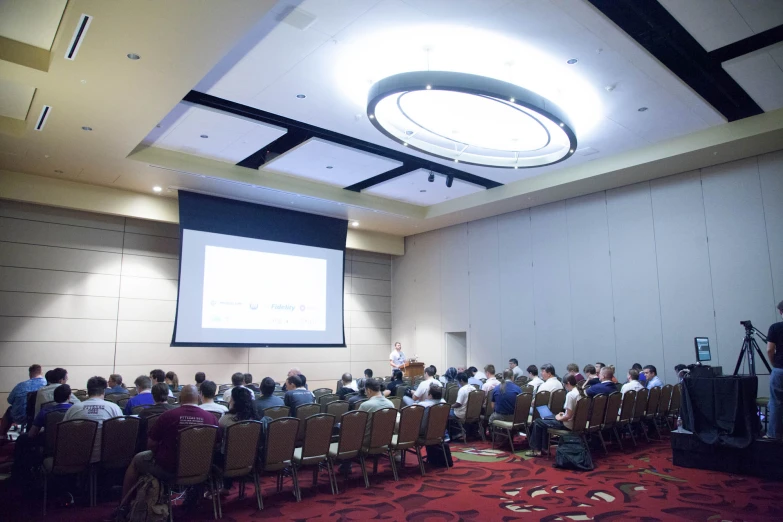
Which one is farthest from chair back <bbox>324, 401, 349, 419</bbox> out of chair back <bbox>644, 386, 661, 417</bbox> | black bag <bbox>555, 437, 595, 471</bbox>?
chair back <bbox>644, 386, 661, 417</bbox>

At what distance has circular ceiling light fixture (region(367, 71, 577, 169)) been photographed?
648 centimetres

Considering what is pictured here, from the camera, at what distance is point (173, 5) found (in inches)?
203

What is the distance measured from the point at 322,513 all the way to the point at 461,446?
12.4 ft

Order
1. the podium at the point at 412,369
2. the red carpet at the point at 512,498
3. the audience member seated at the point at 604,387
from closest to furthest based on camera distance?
the red carpet at the point at 512,498
the audience member seated at the point at 604,387
the podium at the point at 412,369

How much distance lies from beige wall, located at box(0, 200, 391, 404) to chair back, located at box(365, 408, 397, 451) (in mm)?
7833

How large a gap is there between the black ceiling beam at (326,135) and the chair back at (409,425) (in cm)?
538

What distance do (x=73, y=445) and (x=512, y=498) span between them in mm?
4107

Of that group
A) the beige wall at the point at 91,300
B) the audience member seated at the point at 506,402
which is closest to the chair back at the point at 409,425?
the audience member seated at the point at 506,402

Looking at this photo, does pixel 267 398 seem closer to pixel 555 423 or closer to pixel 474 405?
pixel 474 405

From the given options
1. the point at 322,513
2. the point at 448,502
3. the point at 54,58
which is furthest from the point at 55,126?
the point at 448,502

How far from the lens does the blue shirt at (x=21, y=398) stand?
7.68 m

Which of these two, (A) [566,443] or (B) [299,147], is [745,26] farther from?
(B) [299,147]

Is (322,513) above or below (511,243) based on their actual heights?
below

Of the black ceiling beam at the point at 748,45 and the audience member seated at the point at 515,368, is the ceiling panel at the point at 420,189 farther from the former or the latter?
the black ceiling beam at the point at 748,45
